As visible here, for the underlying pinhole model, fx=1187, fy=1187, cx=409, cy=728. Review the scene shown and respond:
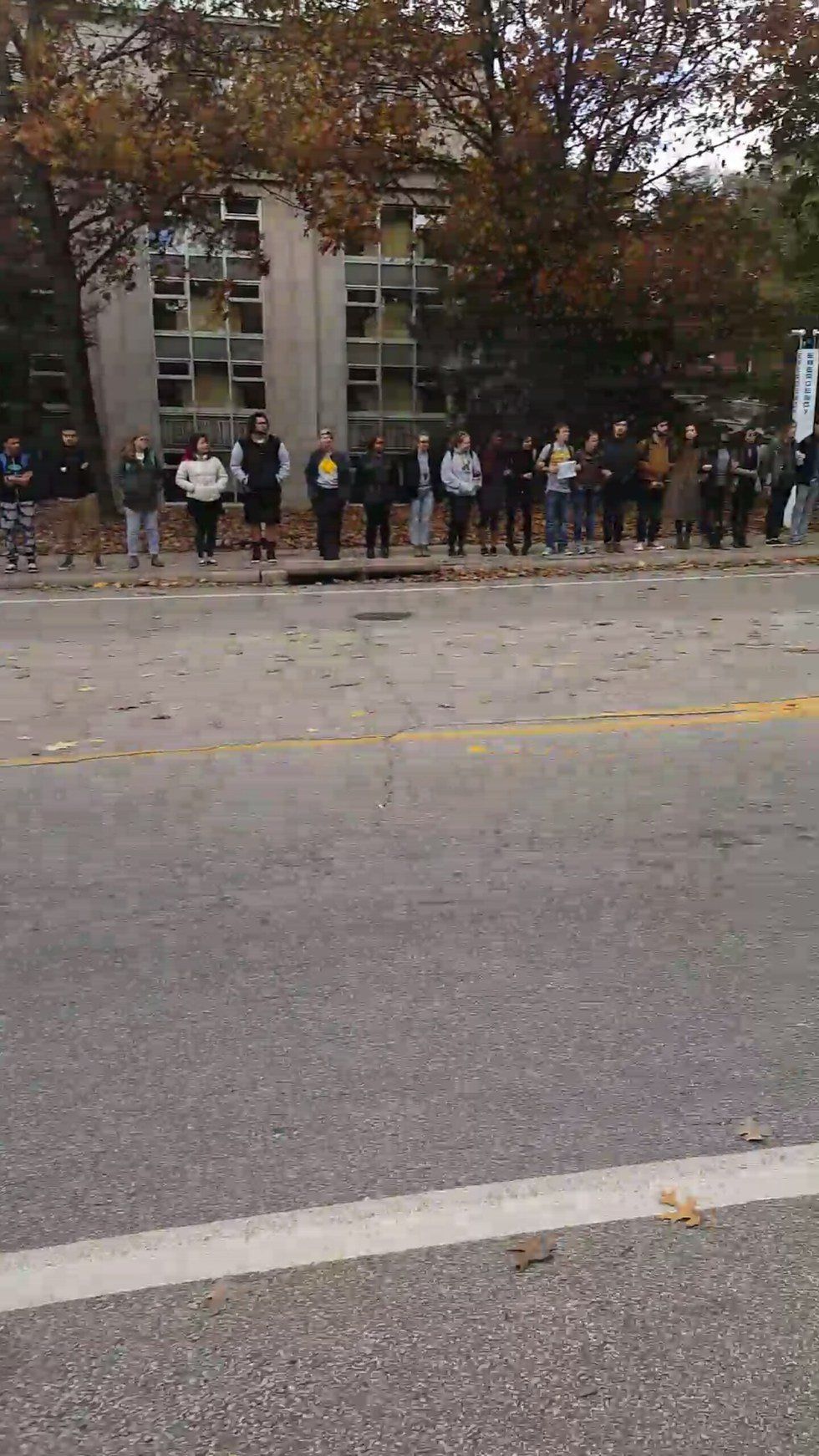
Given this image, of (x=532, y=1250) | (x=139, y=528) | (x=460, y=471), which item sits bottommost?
(x=532, y=1250)

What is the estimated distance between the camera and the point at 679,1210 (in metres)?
2.98

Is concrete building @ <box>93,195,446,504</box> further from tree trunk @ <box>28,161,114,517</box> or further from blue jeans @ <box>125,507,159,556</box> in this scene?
A: blue jeans @ <box>125,507,159,556</box>

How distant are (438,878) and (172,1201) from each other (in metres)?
2.22

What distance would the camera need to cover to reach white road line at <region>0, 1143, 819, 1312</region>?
9.04 ft

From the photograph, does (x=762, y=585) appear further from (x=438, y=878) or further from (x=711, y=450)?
(x=438, y=878)

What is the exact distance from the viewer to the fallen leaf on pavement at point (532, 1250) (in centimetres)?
279

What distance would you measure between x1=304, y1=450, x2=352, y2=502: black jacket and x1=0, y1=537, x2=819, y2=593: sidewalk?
91cm

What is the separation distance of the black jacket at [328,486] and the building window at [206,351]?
9.46 meters

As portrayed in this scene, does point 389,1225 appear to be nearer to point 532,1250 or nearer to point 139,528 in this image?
point 532,1250

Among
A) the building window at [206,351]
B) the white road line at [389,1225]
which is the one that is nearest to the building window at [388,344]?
the building window at [206,351]

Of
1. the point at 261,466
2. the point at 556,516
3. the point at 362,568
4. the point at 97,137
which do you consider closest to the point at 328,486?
the point at 261,466

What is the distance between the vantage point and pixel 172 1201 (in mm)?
3008

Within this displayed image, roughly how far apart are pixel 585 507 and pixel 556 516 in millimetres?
632

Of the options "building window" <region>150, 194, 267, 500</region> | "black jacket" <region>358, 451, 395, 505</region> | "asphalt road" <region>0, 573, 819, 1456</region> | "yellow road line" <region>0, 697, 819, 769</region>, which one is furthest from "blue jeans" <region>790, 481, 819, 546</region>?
"building window" <region>150, 194, 267, 500</region>
